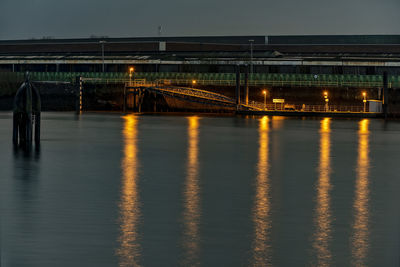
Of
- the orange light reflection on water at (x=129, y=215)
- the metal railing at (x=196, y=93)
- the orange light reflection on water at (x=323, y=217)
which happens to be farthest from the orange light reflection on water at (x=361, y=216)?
the metal railing at (x=196, y=93)

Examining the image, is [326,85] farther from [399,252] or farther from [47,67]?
[399,252]

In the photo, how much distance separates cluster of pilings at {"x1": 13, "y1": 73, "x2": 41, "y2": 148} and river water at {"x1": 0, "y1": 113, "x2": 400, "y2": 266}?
1.37 metres

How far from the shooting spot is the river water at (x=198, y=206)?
20.1 meters

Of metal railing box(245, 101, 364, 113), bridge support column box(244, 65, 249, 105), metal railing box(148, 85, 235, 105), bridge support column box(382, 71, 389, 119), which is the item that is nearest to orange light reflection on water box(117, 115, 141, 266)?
bridge support column box(382, 71, 389, 119)

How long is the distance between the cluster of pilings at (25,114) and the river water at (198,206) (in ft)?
4.48

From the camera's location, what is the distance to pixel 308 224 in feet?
79.1

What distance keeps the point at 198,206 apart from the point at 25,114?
26.4 meters

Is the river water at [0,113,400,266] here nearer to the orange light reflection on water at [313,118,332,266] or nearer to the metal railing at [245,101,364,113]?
the orange light reflection on water at [313,118,332,266]

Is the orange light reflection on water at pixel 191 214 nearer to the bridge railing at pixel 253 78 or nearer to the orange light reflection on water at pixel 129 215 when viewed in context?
the orange light reflection on water at pixel 129 215

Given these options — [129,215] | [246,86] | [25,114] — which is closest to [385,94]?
[246,86]

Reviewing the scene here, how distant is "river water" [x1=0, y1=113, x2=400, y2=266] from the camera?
20109 millimetres

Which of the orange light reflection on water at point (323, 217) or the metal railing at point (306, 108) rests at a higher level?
the metal railing at point (306, 108)

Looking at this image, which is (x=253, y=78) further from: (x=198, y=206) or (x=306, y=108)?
(x=198, y=206)

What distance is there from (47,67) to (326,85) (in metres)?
46.3
